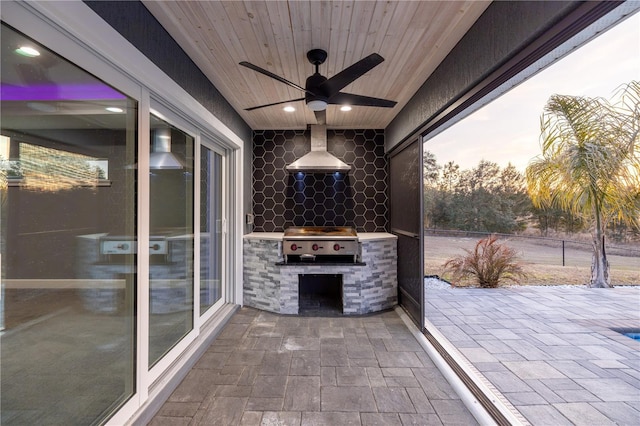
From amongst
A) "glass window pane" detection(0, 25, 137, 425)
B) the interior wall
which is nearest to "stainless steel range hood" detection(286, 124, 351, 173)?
the interior wall

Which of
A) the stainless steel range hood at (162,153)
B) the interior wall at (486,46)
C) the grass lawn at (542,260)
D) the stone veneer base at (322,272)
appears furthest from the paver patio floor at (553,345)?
the stainless steel range hood at (162,153)

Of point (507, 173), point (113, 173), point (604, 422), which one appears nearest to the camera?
point (113, 173)

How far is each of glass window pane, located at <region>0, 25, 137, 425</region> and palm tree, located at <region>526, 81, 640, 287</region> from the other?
331cm

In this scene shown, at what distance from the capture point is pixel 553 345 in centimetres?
258

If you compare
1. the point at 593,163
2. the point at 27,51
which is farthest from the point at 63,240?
the point at 593,163

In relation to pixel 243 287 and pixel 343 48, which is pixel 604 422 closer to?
pixel 343 48

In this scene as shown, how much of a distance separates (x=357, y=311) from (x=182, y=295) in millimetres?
1911

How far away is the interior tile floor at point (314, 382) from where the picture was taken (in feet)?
5.45

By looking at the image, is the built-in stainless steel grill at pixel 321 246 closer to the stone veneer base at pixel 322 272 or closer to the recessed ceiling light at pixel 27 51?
the stone veneer base at pixel 322 272

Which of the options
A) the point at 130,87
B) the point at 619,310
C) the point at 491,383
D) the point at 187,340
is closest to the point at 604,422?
the point at 491,383

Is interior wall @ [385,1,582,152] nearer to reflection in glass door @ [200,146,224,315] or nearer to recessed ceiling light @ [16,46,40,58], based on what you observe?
recessed ceiling light @ [16,46,40,58]

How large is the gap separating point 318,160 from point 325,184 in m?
0.60

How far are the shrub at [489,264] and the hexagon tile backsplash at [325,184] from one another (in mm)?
1510

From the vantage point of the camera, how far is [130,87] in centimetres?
154
